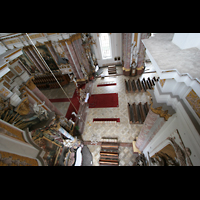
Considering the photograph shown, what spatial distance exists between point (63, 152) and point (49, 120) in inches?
90.3

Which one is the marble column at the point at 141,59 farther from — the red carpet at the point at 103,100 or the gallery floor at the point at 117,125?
the red carpet at the point at 103,100

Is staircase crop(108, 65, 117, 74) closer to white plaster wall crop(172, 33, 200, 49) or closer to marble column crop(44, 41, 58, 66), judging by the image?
marble column crop(44, 41, 58, 66)

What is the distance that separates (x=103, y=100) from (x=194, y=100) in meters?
7.22

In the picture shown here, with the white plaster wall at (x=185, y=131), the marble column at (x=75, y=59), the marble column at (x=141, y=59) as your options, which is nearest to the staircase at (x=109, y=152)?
the white plaster wall at (x=185, y=131)

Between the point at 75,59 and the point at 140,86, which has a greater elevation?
the point at 75,59

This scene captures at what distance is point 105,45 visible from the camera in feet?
37.2

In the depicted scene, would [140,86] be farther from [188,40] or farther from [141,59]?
A: [188,40]

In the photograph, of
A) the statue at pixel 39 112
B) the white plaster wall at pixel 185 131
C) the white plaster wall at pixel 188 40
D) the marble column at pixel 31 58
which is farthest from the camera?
the marble column at pixel 31 58

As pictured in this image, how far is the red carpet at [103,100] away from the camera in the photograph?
27.3 feet

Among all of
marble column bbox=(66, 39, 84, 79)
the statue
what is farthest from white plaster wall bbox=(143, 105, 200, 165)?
marble column bbox=(66, 39, 84, 79)

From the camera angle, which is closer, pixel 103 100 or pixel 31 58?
pixel 103 100

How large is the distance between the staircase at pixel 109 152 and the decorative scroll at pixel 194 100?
16.0ft

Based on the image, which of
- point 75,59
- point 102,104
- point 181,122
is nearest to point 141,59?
point 102,104

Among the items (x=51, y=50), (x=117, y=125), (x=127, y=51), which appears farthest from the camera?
(x=127, y=51)
